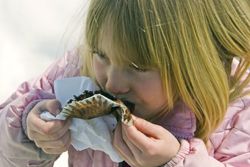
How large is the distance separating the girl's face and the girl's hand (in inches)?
3.8

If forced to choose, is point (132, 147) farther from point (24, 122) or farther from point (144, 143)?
point (24, 122)

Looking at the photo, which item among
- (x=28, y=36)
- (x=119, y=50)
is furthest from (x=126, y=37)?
(x=28, y=36)

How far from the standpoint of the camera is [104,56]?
1.06 meters

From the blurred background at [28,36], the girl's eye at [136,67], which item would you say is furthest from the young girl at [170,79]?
the blurred background at [28,36]

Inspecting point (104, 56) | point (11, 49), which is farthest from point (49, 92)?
point (11, 49)

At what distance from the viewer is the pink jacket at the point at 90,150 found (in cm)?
114

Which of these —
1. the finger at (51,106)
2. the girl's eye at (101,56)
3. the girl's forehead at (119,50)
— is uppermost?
the girl's forehead at (119,50)

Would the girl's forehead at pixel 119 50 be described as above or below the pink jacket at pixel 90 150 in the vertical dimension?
above

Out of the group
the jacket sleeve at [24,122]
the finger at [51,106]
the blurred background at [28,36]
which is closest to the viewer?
the finger at [51,106]

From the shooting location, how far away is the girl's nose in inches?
40.7

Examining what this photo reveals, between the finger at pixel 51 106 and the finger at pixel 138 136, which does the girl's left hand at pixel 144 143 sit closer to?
the finger at pixel 138 136

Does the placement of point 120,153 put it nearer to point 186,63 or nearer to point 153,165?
point 153,165

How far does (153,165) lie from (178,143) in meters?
0.06

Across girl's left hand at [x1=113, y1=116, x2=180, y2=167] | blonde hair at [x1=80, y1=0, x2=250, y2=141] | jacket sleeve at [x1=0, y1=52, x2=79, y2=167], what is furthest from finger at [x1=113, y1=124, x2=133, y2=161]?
jacket sleeve at [x1=0, y1=52, x2=79, y2=167]
